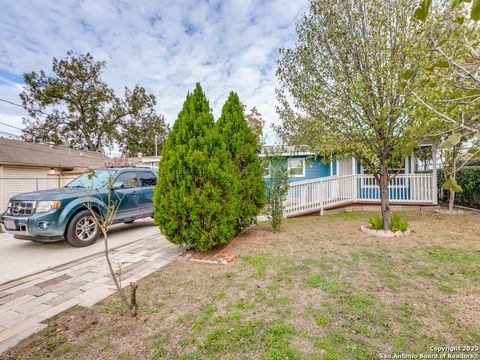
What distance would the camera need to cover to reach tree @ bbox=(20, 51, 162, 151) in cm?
1928

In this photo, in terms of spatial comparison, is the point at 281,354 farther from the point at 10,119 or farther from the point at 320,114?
the point at 10,119

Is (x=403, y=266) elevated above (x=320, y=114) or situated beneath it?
situated beneath

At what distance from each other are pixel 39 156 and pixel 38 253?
12.4 m

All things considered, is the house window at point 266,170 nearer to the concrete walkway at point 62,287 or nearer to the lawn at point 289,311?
the lawn at point 289,311

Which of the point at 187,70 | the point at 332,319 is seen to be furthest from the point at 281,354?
the point at 187,70

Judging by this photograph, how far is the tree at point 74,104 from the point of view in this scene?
19281mm

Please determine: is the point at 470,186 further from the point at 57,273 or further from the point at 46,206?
the point at 46,206

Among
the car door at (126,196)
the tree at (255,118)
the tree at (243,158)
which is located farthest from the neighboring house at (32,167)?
the tree at (255,118)

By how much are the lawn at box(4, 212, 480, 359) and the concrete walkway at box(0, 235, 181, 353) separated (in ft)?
0.80

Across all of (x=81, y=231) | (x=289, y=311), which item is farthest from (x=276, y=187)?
(x=81, y=231)

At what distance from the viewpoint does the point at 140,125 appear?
2433 centimetres

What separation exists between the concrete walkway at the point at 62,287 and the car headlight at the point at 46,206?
1.34m

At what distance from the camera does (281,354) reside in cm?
179

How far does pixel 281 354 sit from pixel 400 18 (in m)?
5.92
